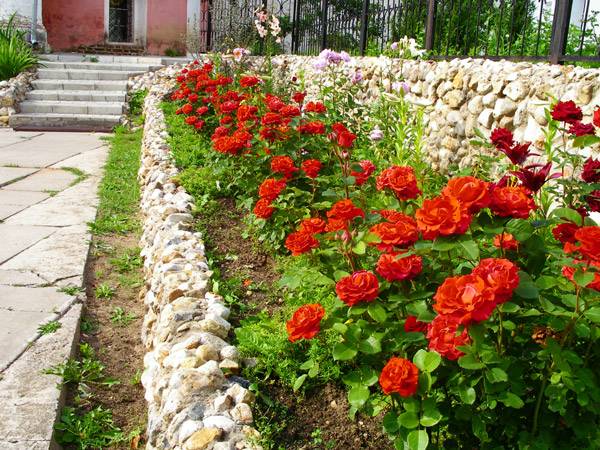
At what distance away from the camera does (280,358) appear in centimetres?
232

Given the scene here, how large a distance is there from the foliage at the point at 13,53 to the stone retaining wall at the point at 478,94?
24.5ft

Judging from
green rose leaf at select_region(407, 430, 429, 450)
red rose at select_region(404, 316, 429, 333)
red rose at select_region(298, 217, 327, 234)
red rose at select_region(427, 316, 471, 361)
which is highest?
red rose at select_region(298, 217, 327, 234)

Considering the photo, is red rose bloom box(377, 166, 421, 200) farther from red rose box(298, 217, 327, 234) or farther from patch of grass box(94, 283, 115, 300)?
patch of grass box(94, 283, 115, 300)

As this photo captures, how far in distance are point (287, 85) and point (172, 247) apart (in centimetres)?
532

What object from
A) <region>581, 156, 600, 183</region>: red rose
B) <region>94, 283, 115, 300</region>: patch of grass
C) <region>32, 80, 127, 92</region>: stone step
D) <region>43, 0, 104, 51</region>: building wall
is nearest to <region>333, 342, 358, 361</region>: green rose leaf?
<region>581, 156, 600, 183</region>: red rose

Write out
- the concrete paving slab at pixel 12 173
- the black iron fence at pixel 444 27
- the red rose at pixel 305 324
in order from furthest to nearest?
1. the concrete paving slab at pixel 12 173
2. the black iron fence at pixel 444 27
3. the red rose at pixel 305 324

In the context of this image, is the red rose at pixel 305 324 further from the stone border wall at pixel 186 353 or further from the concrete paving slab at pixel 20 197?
the concrete paving slab at pixel 20 197

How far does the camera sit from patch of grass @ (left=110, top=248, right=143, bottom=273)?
13.5 ft

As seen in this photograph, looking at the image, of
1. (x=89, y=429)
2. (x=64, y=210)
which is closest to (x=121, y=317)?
(x=89, y=429)

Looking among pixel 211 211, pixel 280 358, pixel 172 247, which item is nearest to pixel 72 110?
pixel 211 211

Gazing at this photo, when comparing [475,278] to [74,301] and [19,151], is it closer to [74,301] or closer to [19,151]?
[74,301]

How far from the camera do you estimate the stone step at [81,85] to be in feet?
35.4

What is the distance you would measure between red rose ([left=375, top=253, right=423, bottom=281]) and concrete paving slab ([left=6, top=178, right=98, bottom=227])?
12.4ft

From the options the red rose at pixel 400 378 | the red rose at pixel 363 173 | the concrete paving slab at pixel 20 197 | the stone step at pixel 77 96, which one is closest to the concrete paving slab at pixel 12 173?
the concrete paving slab at pixel 20 197
